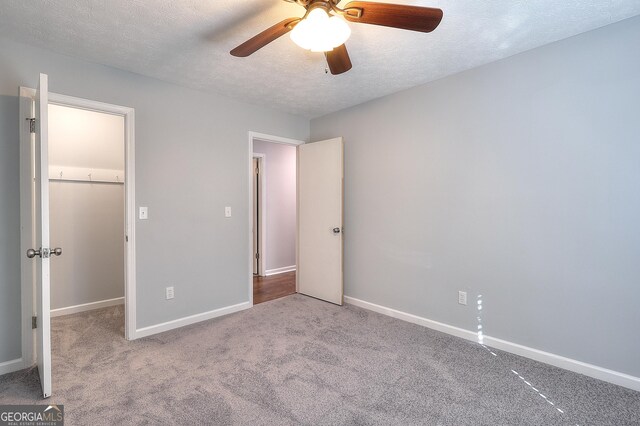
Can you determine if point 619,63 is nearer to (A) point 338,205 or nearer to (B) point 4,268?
(A) point 338,205

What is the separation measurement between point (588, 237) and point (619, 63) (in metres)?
1.18

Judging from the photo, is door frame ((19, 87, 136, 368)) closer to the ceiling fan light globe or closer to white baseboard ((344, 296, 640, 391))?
the ceiling fan light globe

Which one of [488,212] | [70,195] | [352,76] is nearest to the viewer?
[488,212]

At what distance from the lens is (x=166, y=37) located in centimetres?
214

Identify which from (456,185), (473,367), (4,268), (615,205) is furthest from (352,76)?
(4,268)

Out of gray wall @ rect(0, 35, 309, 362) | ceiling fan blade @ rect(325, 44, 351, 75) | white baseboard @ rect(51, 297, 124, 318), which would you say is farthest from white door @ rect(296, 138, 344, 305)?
white baseboard @ rect(51, 297, 124, 318)

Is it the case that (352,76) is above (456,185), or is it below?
above

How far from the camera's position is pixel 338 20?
1.51m

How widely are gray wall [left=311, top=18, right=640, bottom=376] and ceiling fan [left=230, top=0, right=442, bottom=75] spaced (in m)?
1.39

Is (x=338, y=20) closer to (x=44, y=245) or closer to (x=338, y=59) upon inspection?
(x=338, y=59)

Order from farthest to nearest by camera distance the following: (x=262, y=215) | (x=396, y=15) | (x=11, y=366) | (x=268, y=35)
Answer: (x=262, y=215) < (x=11, y=366) < (x=268, y=35) < (x=396, y=15)

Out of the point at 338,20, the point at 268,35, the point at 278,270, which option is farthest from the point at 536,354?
the point at 278,270

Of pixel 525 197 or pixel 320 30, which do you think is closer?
pixel 320 30

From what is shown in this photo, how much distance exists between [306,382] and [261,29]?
2.45 meters
